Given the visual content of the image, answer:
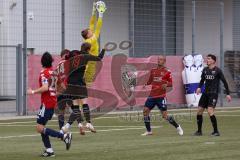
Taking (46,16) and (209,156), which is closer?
(209,156)

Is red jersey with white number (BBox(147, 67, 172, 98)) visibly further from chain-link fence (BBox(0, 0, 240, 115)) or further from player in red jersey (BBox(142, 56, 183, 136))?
chain-link fence (BBox(0, 0, 240, 115))

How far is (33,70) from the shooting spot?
26.9m

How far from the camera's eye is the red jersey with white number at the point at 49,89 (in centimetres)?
1352

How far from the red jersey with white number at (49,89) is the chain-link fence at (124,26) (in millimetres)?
13369

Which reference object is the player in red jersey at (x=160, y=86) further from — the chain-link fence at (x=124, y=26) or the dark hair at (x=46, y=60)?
the chain-link fence at (x=124, y=26)

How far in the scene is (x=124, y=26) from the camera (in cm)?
3372

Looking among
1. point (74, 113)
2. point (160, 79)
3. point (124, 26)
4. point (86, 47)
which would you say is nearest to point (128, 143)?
point (74, 113)

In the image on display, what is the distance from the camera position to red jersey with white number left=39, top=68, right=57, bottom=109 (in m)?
13.5

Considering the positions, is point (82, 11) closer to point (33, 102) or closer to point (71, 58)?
point (33, 102)

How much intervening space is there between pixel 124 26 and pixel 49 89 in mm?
20427

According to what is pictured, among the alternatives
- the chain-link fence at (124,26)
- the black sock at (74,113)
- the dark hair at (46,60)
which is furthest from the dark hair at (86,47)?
the chain-link fence at (124,26)

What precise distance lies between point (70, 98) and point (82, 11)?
15.1m

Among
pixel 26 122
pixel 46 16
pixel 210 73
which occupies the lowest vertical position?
pixel 26 122

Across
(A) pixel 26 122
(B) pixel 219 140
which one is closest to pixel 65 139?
(B) pixel 219 140
